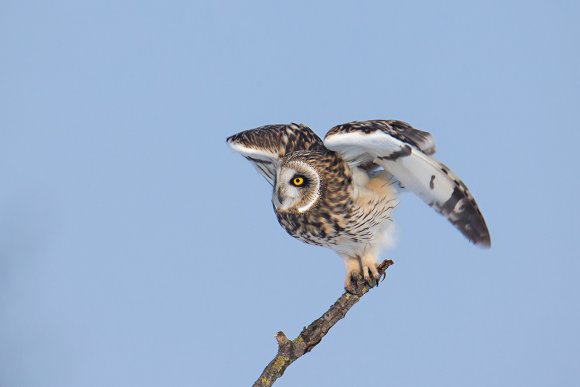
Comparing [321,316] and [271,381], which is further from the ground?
[321,316]

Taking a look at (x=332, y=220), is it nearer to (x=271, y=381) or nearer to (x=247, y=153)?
(x=247, y=153)

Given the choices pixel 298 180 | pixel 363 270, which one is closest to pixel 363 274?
pixel 363 270

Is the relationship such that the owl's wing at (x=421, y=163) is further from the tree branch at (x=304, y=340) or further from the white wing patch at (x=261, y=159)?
the tree branch at (x=304, y=340)

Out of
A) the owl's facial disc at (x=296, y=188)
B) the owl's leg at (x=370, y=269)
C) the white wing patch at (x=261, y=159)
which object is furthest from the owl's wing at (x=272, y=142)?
the owl's leg at (x=370, y=269)

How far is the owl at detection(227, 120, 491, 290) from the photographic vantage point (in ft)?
7.16

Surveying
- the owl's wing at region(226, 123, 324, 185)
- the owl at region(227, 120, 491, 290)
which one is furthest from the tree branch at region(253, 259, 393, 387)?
the owl's wing at region(226, 123, 324, 185)

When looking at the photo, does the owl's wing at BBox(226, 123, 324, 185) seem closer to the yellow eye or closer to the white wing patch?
the white wing patch

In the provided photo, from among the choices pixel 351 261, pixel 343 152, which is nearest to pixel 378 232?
pixel 351 261

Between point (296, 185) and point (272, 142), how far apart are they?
172mm

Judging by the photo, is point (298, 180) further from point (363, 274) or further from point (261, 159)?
point (363, 274)

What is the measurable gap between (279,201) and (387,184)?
1.00 ft

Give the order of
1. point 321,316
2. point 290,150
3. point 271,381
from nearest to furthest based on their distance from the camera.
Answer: point 271,381
point 321,316
point 290,150

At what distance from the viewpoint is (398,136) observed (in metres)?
2.18

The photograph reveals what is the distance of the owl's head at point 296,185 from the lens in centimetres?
227
